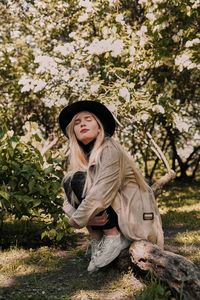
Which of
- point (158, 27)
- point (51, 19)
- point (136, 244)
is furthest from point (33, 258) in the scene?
point (51, 19)

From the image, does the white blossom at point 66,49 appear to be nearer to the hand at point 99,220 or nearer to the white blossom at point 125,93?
the white blossom at point 125,93

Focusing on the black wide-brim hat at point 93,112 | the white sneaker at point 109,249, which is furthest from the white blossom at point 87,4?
the white sneaker at point 109,249

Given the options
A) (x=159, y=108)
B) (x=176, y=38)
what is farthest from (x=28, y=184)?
(x=176, y=38)

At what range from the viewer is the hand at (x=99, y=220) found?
438 cm

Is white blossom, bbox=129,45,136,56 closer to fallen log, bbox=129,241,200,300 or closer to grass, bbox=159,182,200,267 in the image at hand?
grass, bbox=159,182,200,267

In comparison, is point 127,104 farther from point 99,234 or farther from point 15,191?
point 99,234

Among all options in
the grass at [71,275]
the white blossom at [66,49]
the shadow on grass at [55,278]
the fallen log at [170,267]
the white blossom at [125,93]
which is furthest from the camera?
the white blossom at [66,49]

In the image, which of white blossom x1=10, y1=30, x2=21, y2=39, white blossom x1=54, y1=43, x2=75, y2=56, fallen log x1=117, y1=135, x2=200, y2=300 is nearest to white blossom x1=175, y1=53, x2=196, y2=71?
white blossom x1=54, y1=43, x2=75, y2=56

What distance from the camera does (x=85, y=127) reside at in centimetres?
447

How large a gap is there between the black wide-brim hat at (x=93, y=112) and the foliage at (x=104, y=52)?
2.65 meters

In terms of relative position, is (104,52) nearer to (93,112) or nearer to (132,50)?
(132,50)

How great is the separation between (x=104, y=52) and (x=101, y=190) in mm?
3975

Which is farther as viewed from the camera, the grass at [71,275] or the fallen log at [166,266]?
the grass at [71,275]

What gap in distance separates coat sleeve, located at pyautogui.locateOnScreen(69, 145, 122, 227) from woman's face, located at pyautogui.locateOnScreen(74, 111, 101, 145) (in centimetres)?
27
